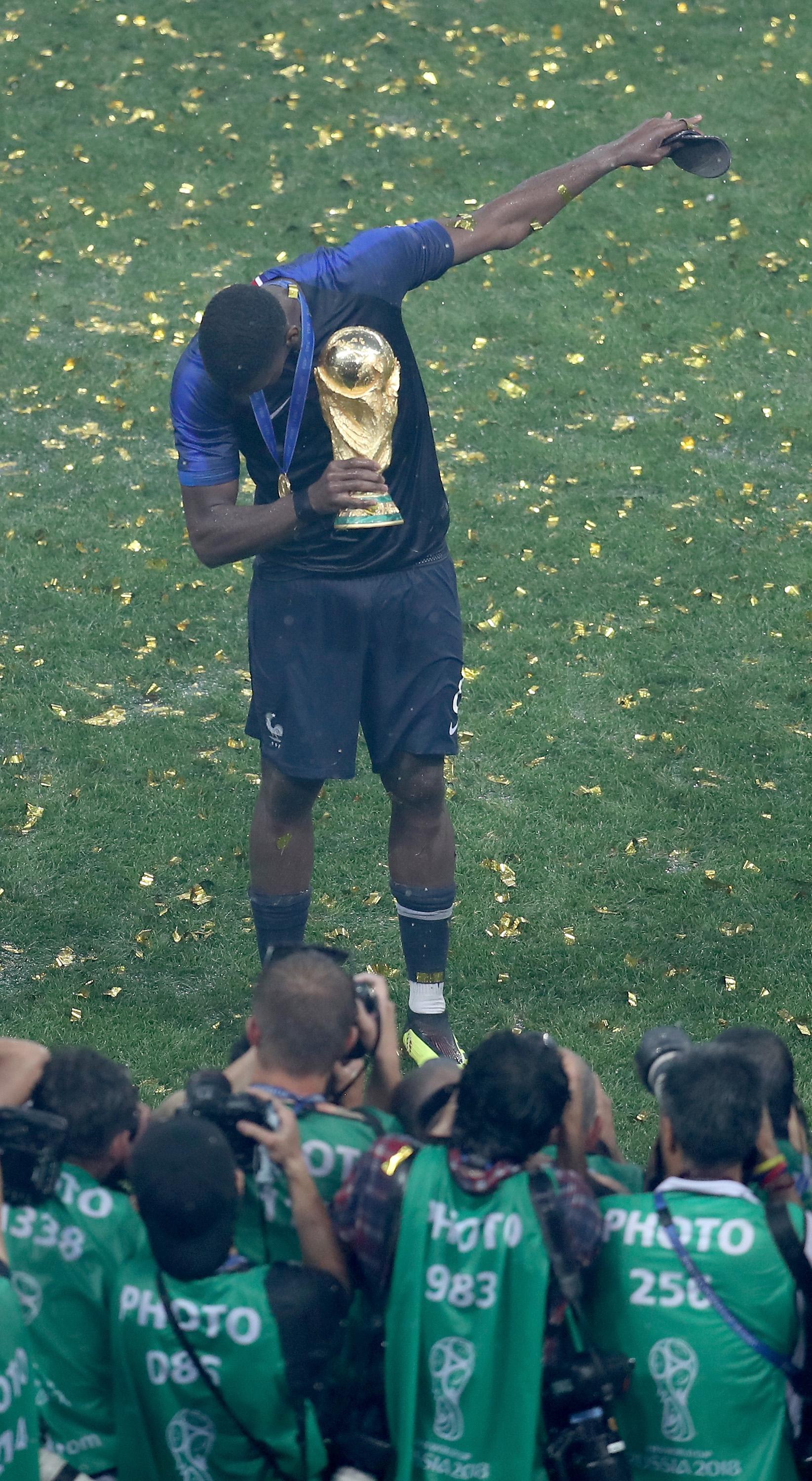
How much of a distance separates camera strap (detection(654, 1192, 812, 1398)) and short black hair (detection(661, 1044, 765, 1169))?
153 mm

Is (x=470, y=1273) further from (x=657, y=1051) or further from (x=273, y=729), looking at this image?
(x=273, y=729)

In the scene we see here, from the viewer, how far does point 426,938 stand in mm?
5453

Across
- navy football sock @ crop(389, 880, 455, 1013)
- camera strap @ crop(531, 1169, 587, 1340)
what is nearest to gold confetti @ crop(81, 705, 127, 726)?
navy football sock @ crop(389, 880, 455, 1013)

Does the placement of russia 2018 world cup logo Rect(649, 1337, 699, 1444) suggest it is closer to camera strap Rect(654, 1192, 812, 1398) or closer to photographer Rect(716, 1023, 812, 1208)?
camera strap Rect(654, 1192, 812, 1398)

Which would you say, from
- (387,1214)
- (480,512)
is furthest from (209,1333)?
(480,512)

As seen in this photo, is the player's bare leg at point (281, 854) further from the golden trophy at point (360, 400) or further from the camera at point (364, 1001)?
the camera at point (364, 1001)

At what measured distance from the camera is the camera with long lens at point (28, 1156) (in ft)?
10.5

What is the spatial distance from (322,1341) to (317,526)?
2.71 metres

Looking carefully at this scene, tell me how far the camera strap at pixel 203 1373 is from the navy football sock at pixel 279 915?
249 centimetres

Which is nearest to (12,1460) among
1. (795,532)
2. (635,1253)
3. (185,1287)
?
(185,1287)

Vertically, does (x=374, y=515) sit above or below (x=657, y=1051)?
above

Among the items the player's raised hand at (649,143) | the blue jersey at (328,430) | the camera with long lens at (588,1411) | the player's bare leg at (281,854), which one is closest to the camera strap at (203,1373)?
the camera with long lens at (588,1411)

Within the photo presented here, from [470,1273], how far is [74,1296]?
77 cm

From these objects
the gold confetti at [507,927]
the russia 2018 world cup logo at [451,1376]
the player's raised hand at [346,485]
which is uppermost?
the player's raised hand at [346,485]
